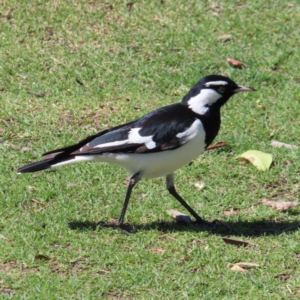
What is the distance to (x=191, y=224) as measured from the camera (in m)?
5.76

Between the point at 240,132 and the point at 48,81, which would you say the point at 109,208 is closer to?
the point at 240,132

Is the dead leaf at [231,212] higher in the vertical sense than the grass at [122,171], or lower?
lower

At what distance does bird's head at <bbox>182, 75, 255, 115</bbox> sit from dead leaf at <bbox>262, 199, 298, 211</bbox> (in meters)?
0.97

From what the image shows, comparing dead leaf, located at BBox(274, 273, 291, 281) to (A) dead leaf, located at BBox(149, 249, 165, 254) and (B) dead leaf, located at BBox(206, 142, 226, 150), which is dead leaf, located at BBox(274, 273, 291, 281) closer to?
(A) dead leaf, located at BBox(149, 249, 165, 254)

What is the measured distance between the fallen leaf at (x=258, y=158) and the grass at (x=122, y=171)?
0.07 meters

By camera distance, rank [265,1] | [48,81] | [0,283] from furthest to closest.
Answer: [265,1]
[48,81]
[0,283]

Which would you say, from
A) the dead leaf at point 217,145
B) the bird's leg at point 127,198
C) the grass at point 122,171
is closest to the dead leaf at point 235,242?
the grass at point 122,171

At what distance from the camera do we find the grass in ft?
16.5

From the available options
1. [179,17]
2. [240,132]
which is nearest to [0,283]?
[240,132]

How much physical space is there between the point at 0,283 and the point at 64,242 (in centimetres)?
66

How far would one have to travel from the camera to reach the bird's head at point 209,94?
566 cm

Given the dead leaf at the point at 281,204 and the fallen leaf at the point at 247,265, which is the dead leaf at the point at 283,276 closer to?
the fallen leaf at the point at 247,265

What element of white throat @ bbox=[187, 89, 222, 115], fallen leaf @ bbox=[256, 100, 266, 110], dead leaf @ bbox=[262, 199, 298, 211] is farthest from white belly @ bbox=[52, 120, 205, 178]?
fallen leaf @ bbox=[256, 100, 266, 110]

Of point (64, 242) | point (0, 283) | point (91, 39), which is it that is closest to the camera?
point (0, 283)
